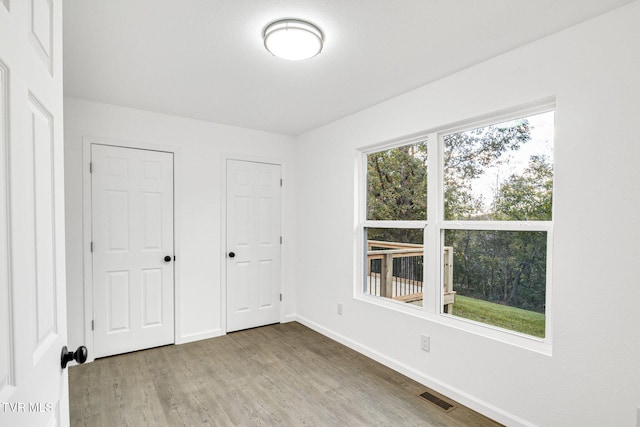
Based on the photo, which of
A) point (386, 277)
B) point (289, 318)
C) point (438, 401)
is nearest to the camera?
point (438, 401)

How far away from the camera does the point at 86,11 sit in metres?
1.76

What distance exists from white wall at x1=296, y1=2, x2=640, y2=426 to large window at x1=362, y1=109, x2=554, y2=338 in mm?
169

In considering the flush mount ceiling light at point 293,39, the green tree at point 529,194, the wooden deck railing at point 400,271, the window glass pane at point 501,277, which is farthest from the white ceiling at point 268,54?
the wooden deck railing at point 400,271

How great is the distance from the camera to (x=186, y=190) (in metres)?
3.59

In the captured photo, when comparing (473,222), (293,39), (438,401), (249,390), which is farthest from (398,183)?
(249,390)

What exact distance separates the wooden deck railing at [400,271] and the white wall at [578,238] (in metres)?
0.33

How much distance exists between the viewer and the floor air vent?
2.34 meters

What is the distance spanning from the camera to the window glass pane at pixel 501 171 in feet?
6.98

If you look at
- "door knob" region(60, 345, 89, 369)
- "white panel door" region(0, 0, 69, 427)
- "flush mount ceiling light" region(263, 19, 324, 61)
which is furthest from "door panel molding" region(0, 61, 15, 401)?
"flush mount ceiling light" region(263, 19, 324, 61)

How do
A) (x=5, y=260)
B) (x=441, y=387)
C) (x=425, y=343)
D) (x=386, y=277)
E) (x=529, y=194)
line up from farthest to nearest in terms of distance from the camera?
(x=386, y=277) < (x=425, y=343) < (x=441, y=387) < (x=529, y=194) < (x=5, y=260)

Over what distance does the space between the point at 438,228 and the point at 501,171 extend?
2.06ft

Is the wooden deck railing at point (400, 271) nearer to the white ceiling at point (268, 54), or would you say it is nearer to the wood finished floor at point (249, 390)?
the wood finished floor at point (249, 390)

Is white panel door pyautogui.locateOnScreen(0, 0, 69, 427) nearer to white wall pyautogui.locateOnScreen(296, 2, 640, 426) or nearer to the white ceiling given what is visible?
the white ceiling

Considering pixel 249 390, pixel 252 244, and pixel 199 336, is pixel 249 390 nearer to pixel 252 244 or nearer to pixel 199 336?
pixel 199 336
